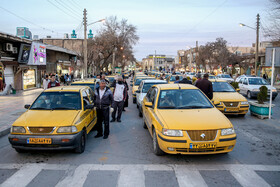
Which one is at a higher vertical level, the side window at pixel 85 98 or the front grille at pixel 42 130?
the side window at pixel 85 98

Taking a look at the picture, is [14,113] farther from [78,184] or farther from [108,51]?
[108,51]

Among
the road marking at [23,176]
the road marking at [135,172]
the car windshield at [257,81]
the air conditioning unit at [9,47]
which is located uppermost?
the air conditioning unit at [9,47]

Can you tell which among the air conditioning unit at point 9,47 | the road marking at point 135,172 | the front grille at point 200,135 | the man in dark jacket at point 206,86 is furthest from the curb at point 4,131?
the air conditioning unit at point 9,47

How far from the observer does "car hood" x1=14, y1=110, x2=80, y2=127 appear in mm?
5648

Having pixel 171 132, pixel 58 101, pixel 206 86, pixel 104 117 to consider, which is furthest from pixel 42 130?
pixel 206 86

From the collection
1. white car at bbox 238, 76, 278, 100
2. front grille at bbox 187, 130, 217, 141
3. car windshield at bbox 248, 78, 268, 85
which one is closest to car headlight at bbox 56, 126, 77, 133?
front grille at bbox 187, 130, 217, 141

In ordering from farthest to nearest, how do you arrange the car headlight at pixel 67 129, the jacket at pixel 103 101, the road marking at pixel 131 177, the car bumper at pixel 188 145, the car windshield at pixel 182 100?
the jacket at pixel 103 101 → the car windshield at pixel 182 100 → the car headlight at pixel 67 129 → the car bumper at pixel 188 145 → the road marking at pixel 131 177

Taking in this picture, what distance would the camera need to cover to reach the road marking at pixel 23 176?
4.48 metres

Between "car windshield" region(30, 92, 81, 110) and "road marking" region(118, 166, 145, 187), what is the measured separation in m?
2.41

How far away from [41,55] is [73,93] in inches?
705

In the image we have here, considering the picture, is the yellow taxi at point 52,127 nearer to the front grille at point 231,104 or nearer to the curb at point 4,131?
the curb at point 4,131

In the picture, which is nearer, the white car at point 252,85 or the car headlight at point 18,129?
the car headlight at point 18,129

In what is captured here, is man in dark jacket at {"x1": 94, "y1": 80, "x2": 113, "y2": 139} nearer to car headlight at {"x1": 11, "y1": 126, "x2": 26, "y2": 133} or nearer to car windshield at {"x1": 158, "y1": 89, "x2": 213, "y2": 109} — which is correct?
car windshield at {"x1": 158, "y1": 89, "x2": 213, "y2": 109}

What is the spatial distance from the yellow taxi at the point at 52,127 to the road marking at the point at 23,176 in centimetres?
48
